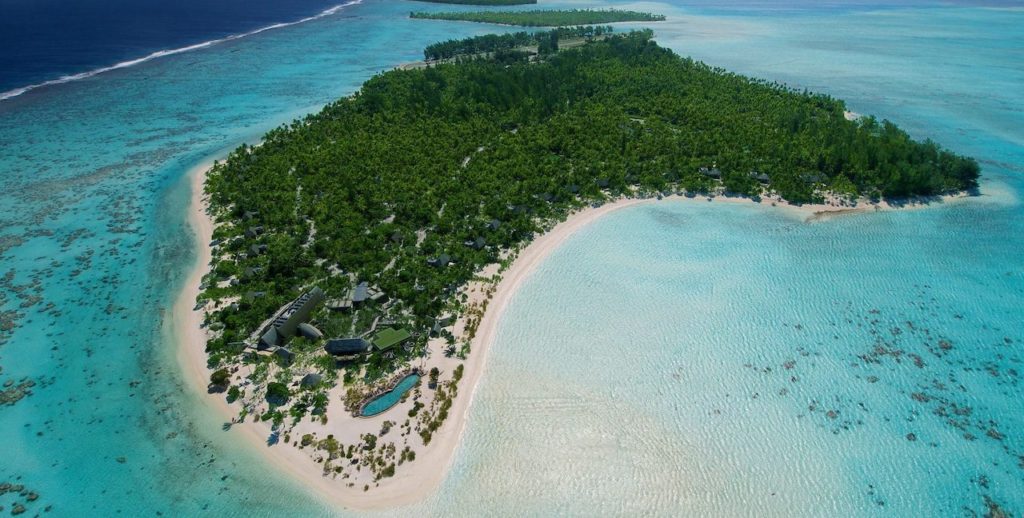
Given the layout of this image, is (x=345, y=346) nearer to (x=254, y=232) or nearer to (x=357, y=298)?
(x=357, y=298)

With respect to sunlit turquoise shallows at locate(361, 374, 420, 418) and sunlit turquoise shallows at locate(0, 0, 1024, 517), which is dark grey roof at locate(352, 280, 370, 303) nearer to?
sunlit turquoise shallows at locate(361, 374, 420, 418)

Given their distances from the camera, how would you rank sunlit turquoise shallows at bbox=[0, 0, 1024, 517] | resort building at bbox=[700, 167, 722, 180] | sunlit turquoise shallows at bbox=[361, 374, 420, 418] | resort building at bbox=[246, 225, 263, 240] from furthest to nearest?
resort building at bbox=[700, 167, 722, 180]
resort building at bbox=[246, 225, 263, 240]
sunlit turquoise shallows at bbox=[361, 374, 420, 418]
sunlit turquoise shallows at bbox=[0, 0, 1024, 517]

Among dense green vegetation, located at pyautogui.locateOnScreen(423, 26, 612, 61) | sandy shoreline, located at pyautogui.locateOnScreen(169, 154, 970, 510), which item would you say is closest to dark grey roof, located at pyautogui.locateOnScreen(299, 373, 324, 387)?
sandy shoreline, located at pyautogui.locateOnScreen(169, 154, 970, 510)

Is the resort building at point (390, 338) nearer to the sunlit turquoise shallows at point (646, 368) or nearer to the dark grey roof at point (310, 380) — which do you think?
the dark grey roof at point (310, 380)

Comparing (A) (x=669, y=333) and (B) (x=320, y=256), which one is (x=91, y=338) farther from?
(A) (x=669, y=333)

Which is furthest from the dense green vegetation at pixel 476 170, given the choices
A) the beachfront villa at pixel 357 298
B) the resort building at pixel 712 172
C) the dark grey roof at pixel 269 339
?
the dark grey roof at pixel 269 339

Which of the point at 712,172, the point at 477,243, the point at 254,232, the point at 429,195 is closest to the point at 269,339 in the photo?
the point at 254,232
